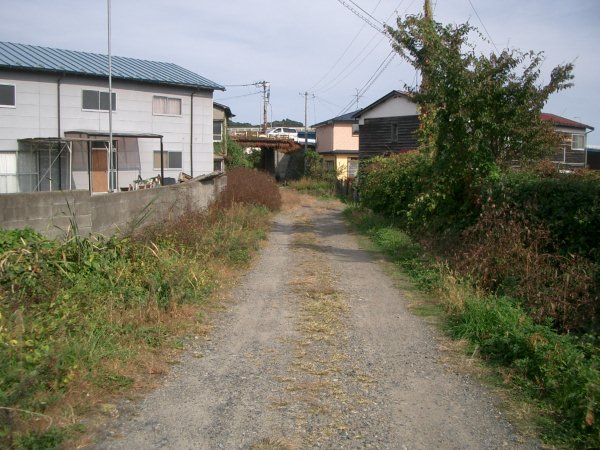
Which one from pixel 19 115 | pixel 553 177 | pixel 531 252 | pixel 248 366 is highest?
pixel 19 115

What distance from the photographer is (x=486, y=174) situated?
497 inches

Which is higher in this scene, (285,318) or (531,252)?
(531,252)

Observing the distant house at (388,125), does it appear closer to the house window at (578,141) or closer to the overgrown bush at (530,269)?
the house window at (578,141)

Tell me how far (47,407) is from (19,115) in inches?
934

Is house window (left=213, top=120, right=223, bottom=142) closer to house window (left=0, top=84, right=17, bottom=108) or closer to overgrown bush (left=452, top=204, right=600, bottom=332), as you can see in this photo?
house window (left=0, top=84, right=17, bottom=108)

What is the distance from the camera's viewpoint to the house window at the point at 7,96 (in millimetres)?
24875

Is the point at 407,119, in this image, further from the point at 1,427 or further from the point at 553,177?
the point at 1,427

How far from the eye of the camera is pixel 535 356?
6.23 meters

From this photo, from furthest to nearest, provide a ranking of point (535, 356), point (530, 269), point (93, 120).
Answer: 1. point (93, 120)
2. point (530, 269)
3. point (535, 356)

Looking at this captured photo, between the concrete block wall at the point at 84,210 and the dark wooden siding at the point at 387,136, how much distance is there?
19.8 metres

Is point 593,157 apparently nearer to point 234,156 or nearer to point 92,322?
point 234,156

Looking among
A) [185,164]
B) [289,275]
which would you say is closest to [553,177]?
[289,275]

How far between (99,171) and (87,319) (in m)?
23.0

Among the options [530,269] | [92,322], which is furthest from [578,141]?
[92,322]
